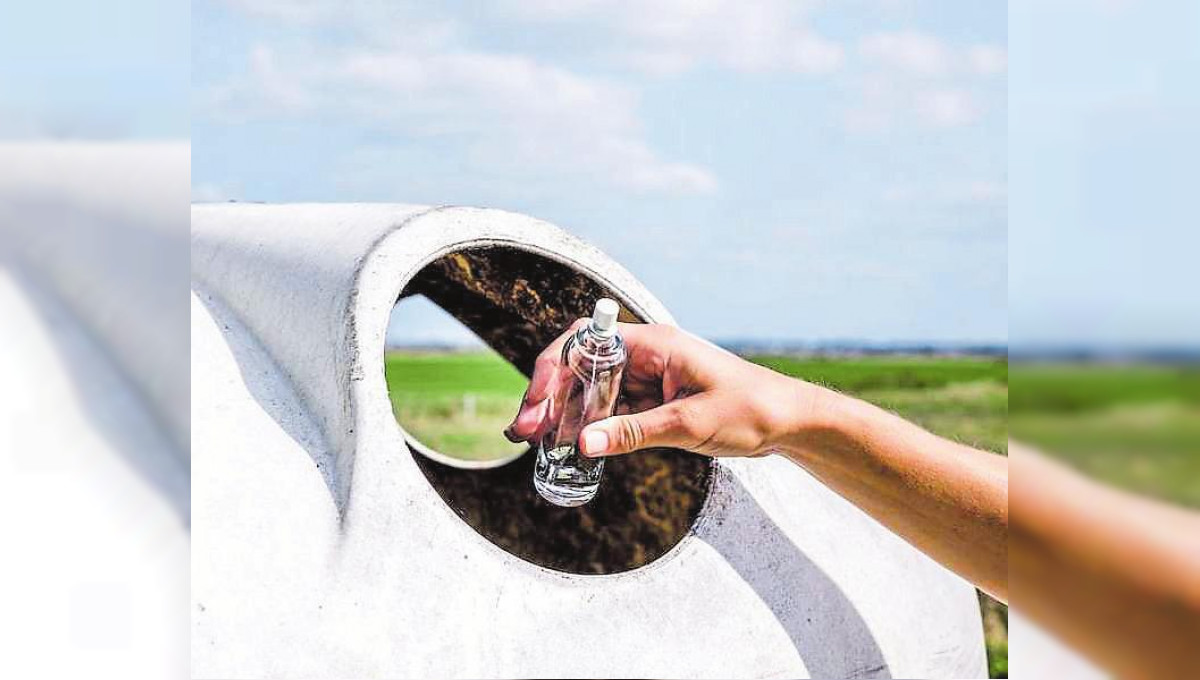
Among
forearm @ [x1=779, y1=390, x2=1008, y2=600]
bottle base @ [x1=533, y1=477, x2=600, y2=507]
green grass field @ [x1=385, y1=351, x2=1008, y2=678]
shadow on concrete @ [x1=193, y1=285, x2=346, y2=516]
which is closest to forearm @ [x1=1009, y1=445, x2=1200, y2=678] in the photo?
forearm @ [x1=779, y1=390, x2=1008, y2=600]

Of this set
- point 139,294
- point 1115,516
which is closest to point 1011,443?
point 1115,516

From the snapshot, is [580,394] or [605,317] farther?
[580,394]

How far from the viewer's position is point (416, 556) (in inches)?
76.2

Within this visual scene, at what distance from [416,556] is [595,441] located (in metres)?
0.39

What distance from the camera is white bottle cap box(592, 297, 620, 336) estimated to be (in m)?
1.95

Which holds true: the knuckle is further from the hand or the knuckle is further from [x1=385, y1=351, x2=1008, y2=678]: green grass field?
[x1=385, y1=351, x2=1008, y2=678]: green grass field

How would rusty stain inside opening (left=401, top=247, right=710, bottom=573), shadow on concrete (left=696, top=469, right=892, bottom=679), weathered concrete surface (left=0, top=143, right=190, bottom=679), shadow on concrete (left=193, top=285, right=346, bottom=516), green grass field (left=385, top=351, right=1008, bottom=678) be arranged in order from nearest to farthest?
weathered concrete surface (left=0, top=143, right=190, bottom=679)
shadow on concrete (left=193, top=285, right=346, bottom=516)
shadow on concrete (left=696, top=469, right=892, bottom=679)
rusty stain inside opening (left=401, top=247, right=710, bottom=573)
green grass field (left=385, top=351, right=1008, bottom=678)

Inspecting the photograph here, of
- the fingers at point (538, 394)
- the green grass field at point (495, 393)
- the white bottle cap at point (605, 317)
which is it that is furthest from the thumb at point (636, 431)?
the green grass field at point (495, 393)

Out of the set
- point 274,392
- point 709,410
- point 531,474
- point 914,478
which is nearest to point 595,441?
point 709,410

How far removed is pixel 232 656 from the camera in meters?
1.79

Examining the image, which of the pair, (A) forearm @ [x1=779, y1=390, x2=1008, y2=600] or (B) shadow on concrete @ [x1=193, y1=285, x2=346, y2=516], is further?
(B) shadow on concrete @ [x1=193, y1=285, x2=346, y2=516]

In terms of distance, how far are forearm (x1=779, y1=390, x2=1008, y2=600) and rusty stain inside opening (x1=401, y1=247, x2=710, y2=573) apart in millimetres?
524

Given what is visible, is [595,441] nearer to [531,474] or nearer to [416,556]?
[416,556]

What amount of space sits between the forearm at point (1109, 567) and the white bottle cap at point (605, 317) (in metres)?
1.24
